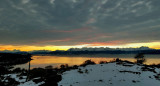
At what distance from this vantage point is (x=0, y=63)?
211 inches

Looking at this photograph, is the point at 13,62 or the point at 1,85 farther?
the point at 1,85

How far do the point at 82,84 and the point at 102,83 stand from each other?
301cm

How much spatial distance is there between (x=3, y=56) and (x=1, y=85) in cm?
1708

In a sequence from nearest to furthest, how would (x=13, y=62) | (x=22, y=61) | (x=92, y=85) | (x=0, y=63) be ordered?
(x=0, y=63) < (x=13, y=62) < (x=22, y=61) < (x=92, y=85)

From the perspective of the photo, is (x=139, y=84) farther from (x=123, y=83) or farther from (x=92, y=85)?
(x=92, y=85)

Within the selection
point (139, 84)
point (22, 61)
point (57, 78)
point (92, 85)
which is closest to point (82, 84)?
point (92, 85)

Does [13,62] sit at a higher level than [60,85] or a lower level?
higher

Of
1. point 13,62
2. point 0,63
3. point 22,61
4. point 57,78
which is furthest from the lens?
point 57,78

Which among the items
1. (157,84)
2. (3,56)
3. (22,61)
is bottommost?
(157,84)

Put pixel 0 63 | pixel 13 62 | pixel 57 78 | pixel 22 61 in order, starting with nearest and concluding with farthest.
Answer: pixel 0 63, pixel 13 62, pixel 22 61, pixel 57 78

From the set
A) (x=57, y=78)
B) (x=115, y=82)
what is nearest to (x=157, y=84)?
(x=115, y=82)

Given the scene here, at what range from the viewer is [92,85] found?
1452 cm

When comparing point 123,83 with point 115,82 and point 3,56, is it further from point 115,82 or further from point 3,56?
point 3,56

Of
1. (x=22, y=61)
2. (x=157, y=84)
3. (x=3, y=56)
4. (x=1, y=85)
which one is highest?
(x=3, y=56)
